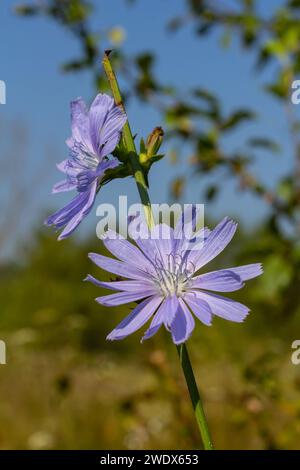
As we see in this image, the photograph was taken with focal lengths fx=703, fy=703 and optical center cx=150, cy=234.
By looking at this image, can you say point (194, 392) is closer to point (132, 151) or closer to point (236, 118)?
point (132, 151)

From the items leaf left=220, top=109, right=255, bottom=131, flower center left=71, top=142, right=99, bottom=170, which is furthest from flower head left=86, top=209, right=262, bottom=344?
leaf left=220, top=109, right=255, bottom=131

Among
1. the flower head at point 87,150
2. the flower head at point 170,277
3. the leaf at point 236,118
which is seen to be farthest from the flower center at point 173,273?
the leaf at point 236,118

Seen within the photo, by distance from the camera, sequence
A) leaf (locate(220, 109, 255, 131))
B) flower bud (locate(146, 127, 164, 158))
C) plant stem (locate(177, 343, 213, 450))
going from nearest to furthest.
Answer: plant stem (locate(177, 343, 213, 450)), flower bud (locate(146, 127, 164, 158)), leaf (locate(220, 109, 255, 131))

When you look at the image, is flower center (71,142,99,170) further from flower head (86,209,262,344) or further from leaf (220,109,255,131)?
leaf (220,109,255,131)

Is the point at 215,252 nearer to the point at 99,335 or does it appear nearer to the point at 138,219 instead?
the point at 138,219

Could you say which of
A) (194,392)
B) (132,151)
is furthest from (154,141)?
(194,392)
